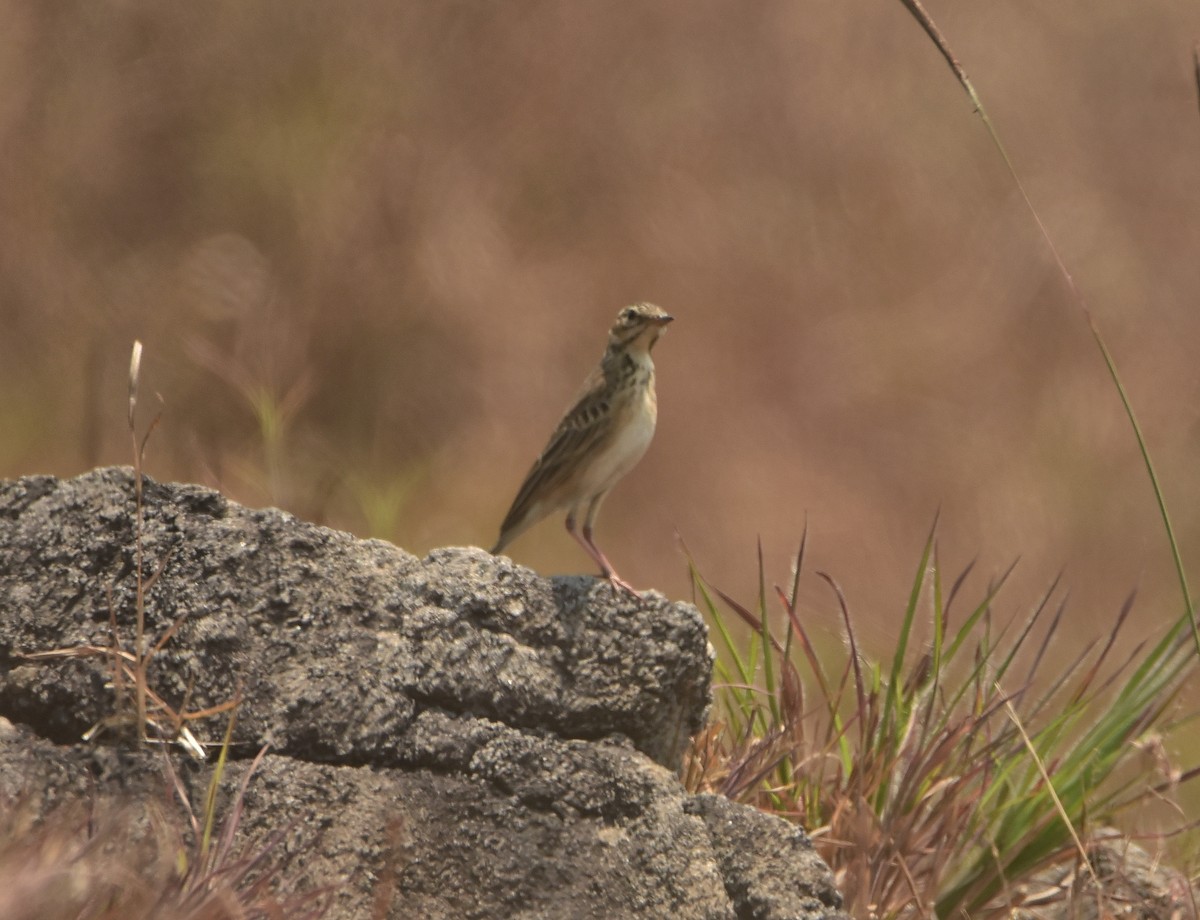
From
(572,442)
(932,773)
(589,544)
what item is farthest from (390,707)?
(572,442)

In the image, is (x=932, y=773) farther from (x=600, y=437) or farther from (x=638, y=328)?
(x=638, y=328)

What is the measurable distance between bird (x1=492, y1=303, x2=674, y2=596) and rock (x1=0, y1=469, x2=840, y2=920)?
4.58 ft

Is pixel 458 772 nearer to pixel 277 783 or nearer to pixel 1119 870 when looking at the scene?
pixel 277 783

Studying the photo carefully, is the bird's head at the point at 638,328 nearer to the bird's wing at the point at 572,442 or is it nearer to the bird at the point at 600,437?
the bird at the point at 600,437

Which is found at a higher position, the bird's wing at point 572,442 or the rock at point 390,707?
the bird's wing at point 572,442

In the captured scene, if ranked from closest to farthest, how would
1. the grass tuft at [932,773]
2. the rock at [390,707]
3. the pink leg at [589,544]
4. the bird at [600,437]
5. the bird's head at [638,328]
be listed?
the rock at [390,707], the grass tuft at [932,773], the pink leg at [589,544], the bird at [600,437], the bird's head at [638,328]

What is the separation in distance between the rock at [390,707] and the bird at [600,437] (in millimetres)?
1397

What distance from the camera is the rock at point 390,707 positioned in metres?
3.32

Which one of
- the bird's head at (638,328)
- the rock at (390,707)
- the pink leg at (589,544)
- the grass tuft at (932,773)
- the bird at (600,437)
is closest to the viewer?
the rock at (390,707)

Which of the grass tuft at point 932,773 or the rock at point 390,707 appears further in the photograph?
the grass tuft at point 932,773

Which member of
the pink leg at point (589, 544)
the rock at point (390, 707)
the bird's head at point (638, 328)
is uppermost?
the bird's head at point (638, 328)

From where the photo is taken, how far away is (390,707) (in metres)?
3.43

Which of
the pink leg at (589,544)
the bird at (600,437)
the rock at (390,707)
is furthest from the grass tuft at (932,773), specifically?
the bird at (600,437)

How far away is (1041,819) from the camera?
13.6ft
